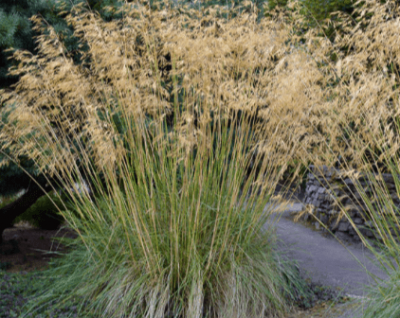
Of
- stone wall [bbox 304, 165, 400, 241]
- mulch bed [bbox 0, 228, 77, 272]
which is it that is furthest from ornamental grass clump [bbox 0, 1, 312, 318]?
stone wall [bbox 304, 165, 400, 241]

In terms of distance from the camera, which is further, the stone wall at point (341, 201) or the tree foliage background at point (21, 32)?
the stone wall at point (341, 201)

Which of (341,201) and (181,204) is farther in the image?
(341,201)

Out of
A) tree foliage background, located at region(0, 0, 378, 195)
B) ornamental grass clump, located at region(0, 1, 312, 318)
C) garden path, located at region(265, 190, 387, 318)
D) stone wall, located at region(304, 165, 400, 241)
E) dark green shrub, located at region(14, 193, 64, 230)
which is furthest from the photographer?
dark green shrub, located at region(14, 193, 64, 230)

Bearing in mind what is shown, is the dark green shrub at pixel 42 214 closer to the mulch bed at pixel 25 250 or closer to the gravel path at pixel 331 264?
the mulch bed at pixel 25 250

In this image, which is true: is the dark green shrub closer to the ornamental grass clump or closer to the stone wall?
the ornamental grass clump

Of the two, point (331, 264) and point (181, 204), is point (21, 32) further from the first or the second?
point (331, 264)

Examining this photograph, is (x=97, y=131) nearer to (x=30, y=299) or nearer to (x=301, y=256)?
(x=30, y=299)

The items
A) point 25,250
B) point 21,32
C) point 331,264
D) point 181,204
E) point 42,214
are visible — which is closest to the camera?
point 181,204

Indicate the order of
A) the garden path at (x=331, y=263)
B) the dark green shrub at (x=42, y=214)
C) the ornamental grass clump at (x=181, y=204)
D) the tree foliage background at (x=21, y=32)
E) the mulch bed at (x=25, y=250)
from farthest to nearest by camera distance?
the dark green shrub at (x=42, y=214) < the mulch bed at (x=25, y=250) < the tree foliage background at (x=21, y=32) < the garden path at (x=331, y=263) < the ornamental grass clump at (x=181, y=204)

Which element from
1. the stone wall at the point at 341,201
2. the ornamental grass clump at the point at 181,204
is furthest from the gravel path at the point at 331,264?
the ornamental grass clump at the point at 181,204

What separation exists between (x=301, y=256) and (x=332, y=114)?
6.76 feet

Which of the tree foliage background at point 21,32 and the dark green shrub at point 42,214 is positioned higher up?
the tree foliage background at point 21,32

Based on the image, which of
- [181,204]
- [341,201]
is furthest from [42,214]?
[341,201]

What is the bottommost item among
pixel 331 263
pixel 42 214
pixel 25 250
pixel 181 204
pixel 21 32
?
pixel 42 214
